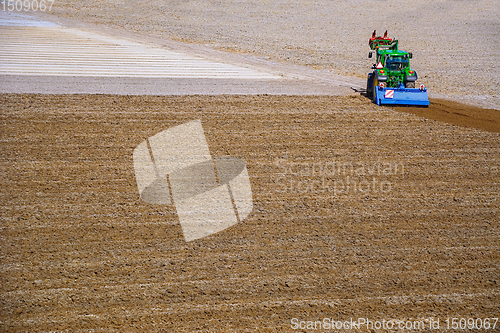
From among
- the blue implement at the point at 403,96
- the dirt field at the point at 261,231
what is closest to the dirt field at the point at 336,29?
the blue implement at the point at 403,96

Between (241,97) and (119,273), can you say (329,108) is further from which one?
(119,273)

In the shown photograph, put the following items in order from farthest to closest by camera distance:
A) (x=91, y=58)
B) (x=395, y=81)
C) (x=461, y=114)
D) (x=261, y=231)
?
(x=91, y=58) < (x=395, y=81) < (x=461, y=114) < (x=261, y=231)

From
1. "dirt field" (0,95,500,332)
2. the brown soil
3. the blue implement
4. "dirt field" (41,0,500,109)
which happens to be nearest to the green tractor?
the blue implement

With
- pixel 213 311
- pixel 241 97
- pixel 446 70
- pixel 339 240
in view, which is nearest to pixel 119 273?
pixel 213 311

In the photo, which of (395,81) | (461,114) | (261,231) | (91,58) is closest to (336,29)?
(395,81)

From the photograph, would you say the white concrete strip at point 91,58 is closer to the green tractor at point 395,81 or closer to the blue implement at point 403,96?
the green tractor at point 395,81

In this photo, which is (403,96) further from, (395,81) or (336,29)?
(336,29)

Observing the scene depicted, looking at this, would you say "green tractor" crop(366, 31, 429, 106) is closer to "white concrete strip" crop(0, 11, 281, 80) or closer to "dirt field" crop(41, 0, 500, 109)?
"dirt field" crop(41, 0, 500, 109)
